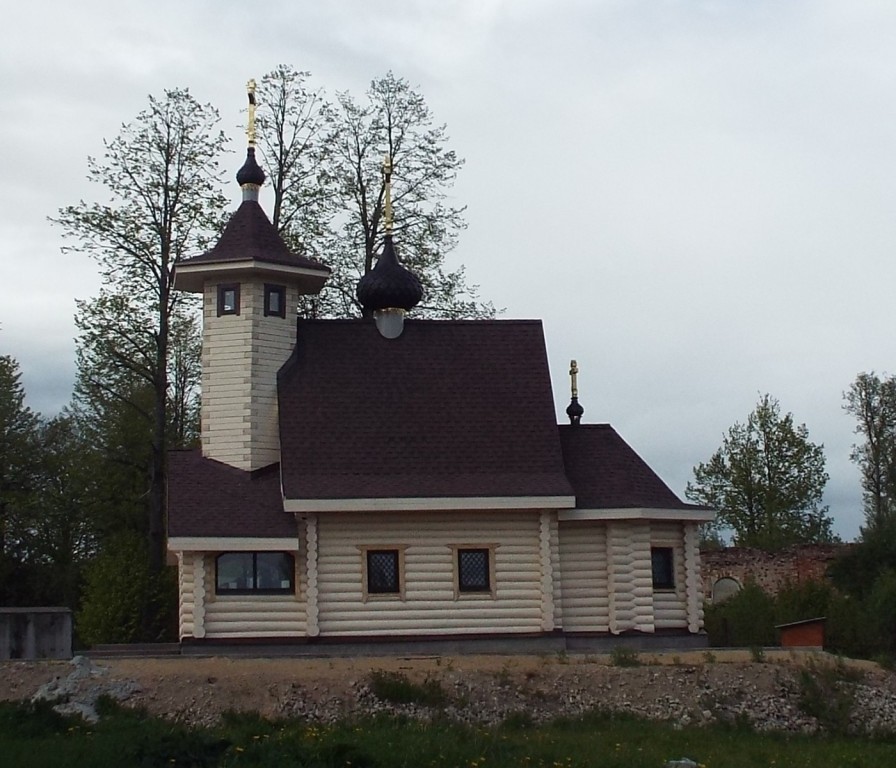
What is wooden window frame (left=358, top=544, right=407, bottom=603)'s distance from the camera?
25047 millimetres

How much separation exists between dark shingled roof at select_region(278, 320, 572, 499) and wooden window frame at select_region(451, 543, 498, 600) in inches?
45.4

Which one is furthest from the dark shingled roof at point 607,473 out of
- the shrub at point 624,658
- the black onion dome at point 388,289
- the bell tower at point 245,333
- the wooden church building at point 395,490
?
the bell tower at point 245,333

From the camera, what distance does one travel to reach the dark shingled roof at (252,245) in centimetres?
2722

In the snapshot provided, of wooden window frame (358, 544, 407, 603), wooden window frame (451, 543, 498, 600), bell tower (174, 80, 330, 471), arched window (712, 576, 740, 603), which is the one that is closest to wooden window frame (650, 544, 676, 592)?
wooden window frame (451, 543, 498, 600)

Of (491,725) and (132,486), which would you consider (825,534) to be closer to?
(132,486)

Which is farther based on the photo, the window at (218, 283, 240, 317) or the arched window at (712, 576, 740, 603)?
the arched window at (712, 576, 740, 603)

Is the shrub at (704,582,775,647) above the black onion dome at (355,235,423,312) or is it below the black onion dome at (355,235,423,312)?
below

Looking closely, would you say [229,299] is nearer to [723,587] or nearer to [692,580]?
[692,580]

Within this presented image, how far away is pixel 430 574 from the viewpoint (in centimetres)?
2523

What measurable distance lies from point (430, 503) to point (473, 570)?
168 centimetres

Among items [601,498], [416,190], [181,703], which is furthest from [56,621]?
[416,190]

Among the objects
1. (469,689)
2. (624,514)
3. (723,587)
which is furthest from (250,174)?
(723,587)

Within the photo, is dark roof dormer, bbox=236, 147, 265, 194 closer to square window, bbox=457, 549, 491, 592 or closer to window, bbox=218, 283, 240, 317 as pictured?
window, bbox=218, 283, 240, 317

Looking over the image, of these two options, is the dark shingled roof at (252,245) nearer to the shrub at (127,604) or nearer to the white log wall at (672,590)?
the white log wall at (672,590)
